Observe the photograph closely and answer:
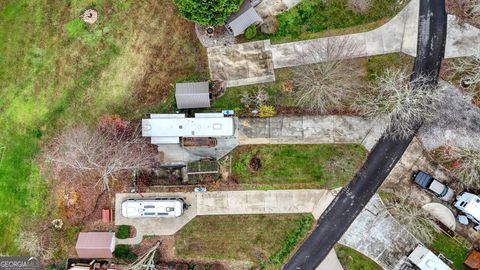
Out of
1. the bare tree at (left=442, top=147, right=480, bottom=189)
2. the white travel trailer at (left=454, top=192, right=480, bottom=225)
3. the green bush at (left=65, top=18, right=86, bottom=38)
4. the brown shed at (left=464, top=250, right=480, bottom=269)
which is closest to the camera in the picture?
the white travel trailer at (left=454, top=192, right=480, bottom=225)

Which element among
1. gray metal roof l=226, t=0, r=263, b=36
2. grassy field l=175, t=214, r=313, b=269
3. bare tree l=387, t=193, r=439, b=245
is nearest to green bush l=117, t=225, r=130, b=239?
grassy field l=175, t=214, r=313, b=269

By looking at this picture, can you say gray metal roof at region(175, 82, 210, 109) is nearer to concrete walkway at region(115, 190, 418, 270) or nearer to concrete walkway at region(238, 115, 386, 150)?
concrete walkway at region(238, 115, 386, 150)

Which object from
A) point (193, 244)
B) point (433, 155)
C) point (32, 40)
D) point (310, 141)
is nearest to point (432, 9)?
point (433, 155)

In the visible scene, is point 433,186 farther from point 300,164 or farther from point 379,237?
point 300,164

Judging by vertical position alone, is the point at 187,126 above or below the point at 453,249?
above

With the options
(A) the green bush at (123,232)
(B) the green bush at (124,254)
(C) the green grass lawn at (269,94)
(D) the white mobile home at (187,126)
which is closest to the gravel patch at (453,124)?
(C) the green grass lawn at (269,94)

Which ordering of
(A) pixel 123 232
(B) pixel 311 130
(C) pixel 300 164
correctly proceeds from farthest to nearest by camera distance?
(B) pixel 311 130 → (A) pixel 123 232 → (C) pixel 300 164

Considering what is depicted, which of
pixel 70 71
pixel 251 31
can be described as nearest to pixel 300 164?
pixel 251 31
